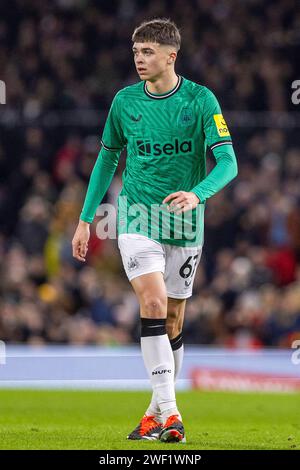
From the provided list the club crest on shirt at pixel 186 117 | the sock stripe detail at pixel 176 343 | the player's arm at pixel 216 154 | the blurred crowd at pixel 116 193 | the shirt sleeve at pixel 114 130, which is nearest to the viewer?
the player's arm at pixel 216 154

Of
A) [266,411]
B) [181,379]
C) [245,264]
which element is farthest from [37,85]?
[266,411]

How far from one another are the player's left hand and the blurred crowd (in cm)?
856

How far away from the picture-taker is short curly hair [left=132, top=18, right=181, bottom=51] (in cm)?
755

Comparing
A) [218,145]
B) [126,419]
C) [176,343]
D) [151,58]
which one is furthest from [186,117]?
[126,419]

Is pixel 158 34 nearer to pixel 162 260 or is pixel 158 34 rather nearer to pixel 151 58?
pixel 151 58

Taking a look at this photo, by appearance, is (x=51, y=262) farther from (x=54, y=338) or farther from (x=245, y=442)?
(x=245, y=442)

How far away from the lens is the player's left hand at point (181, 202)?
22.8 feet

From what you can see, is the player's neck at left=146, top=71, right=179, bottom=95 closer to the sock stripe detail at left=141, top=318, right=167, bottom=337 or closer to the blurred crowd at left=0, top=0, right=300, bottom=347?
the sock stripe detail at left=141, top=318, right=167, bottom=337

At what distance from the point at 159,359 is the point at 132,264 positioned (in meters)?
0.64

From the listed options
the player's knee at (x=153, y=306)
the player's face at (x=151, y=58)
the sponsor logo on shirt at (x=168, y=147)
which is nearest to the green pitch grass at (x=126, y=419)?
the player's knee at (x=153, y=306)

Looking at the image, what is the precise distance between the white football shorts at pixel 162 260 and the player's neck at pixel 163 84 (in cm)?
98

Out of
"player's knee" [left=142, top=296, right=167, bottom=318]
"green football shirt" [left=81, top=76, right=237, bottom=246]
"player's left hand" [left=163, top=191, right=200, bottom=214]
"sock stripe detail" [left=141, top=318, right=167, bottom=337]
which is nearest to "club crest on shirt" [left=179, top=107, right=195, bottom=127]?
"green football shirt" [left=81, top=76, right=237, bottom=246]

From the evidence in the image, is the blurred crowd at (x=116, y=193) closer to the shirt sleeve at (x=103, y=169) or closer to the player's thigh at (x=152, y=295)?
the shirt sleeve at (x=103, y=169)
